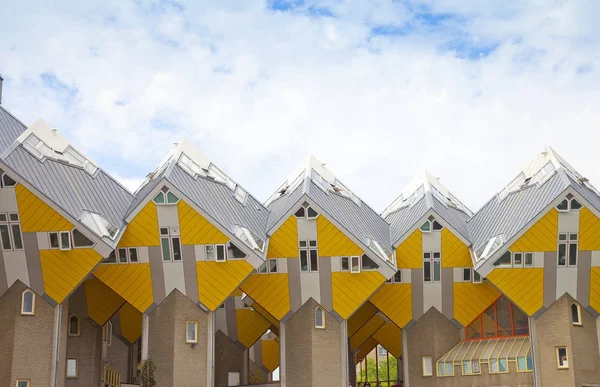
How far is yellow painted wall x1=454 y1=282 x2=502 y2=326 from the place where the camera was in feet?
182

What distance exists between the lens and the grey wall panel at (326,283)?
53.0 metres

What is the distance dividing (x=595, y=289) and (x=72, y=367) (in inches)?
1306

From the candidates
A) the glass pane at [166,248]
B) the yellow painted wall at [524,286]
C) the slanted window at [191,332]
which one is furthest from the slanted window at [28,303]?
the yellow painted wall at [524,286]

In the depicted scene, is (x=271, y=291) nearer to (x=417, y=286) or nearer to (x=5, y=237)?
(x=417, y=286)

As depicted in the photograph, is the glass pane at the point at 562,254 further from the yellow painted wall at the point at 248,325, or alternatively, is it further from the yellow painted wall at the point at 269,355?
the yellow painted wall at the point at 269,355

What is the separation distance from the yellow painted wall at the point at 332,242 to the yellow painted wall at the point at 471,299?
810 cm

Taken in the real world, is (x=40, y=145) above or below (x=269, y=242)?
above

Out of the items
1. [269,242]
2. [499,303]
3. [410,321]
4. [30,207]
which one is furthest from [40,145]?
[499,303]

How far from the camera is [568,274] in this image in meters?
51.8

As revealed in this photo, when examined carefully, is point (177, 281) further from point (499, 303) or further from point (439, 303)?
point (499, 303)

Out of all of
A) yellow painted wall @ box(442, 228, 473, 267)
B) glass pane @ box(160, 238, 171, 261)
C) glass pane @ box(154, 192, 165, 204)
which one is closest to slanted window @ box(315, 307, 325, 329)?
yellow painted wall @ box(442, 228, 473, 267)

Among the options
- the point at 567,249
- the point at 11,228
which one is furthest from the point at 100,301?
the point at 567,249

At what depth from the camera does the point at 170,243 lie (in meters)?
50.6

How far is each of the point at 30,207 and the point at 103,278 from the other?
23.6ft
